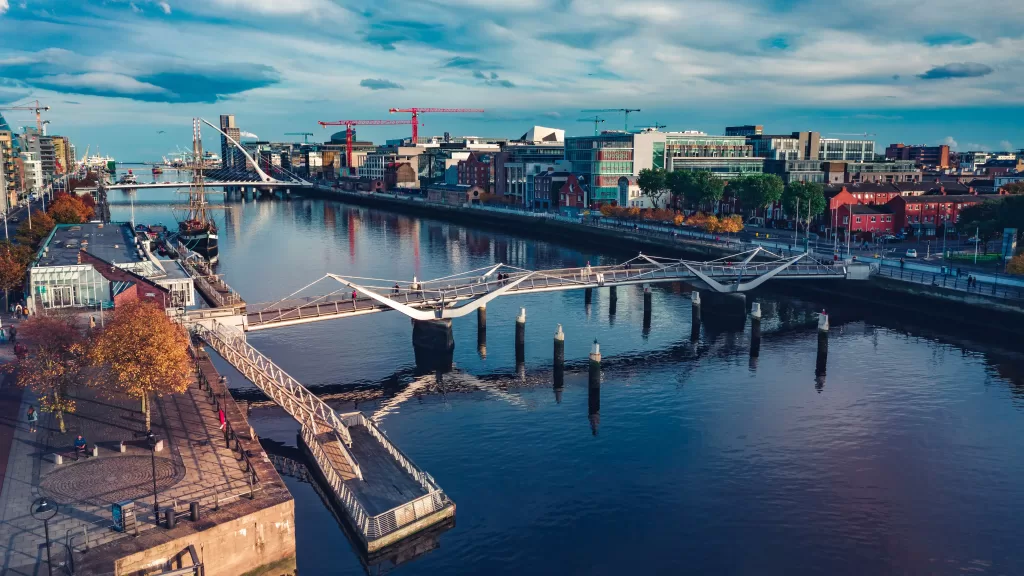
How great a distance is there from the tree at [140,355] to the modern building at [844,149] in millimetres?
157471

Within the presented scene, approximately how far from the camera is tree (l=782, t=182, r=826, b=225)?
9338cm

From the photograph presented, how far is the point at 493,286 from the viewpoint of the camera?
173 feet

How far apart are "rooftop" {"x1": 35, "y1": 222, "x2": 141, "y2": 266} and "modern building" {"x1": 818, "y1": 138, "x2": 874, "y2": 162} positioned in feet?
450

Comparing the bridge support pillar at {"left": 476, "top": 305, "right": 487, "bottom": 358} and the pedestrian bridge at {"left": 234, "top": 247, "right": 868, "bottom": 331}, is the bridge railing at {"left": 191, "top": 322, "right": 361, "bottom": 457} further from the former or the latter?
the bridge support pillar at {"left": 476, "top": 305, "right": 487, "bottom": 358}

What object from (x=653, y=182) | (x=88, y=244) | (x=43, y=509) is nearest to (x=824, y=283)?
(x=653, y=182)

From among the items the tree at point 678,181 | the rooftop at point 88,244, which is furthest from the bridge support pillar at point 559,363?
the tree at point 678,181

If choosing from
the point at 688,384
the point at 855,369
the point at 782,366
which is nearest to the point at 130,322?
the point at 688,384

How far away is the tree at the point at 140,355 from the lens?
1041 inches

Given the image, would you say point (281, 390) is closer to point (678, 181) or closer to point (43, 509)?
point (43, 509)

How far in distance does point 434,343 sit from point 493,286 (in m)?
6.74

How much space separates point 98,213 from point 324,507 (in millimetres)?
125966

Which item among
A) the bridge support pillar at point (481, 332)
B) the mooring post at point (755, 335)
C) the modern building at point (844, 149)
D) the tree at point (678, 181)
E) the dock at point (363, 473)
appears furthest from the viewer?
the modern building at point (844, 149)

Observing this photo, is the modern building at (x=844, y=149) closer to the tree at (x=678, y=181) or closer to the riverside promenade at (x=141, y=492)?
the tree at (x=678, y=181)

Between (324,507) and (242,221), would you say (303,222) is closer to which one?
(242,221)
